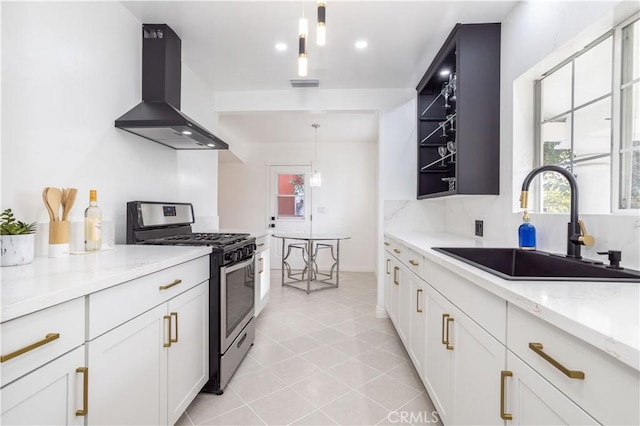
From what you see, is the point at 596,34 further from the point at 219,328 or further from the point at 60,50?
the point at 60,50

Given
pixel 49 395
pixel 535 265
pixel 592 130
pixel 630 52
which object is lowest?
pixel 49 395

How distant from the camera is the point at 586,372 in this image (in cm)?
65

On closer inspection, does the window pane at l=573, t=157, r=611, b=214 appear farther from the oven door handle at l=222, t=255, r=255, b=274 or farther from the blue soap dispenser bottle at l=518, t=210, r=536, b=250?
the oven door handle at l=222, t=255, r=255, b=274

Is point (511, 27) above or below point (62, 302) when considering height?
above

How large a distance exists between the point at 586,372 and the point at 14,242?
1.82 meters

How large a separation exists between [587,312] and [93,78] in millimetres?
2433

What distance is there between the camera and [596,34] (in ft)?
4.72

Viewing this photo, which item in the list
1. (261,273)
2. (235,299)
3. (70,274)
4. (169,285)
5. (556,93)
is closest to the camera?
(70,274)

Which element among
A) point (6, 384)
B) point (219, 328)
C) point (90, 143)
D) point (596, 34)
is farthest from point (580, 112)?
point (90, 143)

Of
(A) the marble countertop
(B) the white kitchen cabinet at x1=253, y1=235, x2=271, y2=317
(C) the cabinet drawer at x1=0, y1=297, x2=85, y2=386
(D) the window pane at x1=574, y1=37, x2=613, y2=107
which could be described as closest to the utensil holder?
(C) the cabinet drawer at x1=0, y1=297, x2=85, y2=386

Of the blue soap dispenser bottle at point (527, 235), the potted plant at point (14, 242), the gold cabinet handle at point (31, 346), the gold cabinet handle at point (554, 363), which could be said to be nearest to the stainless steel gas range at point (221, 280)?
the potted plant at point (14, 242)

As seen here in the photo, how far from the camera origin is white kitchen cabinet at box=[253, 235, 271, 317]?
301cm

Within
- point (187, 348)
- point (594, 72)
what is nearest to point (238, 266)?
point (187, 348)

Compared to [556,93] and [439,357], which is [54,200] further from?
[556,93]
